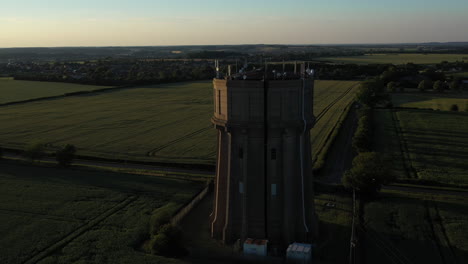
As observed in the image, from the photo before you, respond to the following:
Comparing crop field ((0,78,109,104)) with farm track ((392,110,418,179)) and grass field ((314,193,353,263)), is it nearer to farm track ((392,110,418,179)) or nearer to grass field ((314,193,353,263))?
farm track ((392,110,418,179))

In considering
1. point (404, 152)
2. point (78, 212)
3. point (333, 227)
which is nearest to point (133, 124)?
point (78, 212)

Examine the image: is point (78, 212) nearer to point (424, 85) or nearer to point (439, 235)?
point (439, 235)

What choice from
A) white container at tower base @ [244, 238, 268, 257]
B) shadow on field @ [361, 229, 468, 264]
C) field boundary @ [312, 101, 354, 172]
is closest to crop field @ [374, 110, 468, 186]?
field boundary @ [312, 101, 354, 172]

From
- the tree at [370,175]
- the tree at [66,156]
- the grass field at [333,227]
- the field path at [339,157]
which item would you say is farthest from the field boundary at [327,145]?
the tree at [66,156]

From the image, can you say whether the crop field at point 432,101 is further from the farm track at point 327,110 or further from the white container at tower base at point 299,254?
the white container at tower base at point 299,254

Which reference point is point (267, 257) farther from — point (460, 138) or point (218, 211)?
point (460, 138)

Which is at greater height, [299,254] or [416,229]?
[299,254]
